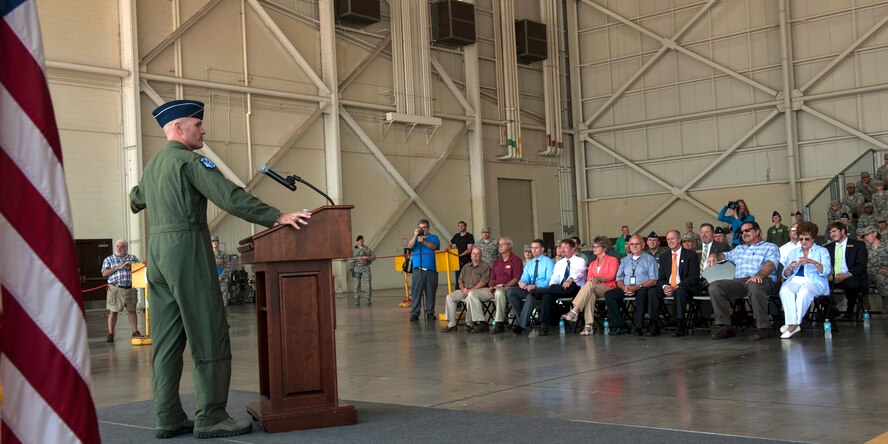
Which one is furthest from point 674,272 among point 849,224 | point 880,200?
point 880,200

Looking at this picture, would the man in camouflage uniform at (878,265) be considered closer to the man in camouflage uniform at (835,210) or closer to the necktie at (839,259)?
the necktie at (839,259)

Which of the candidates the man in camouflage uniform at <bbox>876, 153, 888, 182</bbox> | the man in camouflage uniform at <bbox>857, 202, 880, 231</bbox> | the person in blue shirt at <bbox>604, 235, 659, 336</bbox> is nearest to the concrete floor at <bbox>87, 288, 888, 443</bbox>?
the person in blue shirt at <bbox>604, 235, 659, 336</bbox>

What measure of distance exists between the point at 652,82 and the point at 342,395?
2171 centimetres

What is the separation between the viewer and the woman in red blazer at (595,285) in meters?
9.75

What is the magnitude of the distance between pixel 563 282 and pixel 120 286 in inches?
226

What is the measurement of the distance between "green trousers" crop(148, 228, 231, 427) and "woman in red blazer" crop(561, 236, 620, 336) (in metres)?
5.97

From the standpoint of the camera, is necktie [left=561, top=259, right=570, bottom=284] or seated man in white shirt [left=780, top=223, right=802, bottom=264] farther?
necktie [left=561, top=259, right=570, bottom=284]

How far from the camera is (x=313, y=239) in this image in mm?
4527

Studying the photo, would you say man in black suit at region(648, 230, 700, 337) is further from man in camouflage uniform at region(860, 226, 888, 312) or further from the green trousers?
the green trousers

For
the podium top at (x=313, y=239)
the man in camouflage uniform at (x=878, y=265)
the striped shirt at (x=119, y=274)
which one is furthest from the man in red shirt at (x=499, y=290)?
the podium top at (x=313, y=239)

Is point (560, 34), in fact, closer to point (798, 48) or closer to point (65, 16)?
point (798, 48)

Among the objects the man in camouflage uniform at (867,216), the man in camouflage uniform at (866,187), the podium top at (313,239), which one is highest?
the man in camouflage uniform at (866,187)

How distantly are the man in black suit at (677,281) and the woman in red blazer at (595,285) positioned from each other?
68 cm

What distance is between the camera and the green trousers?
14.0 feet
